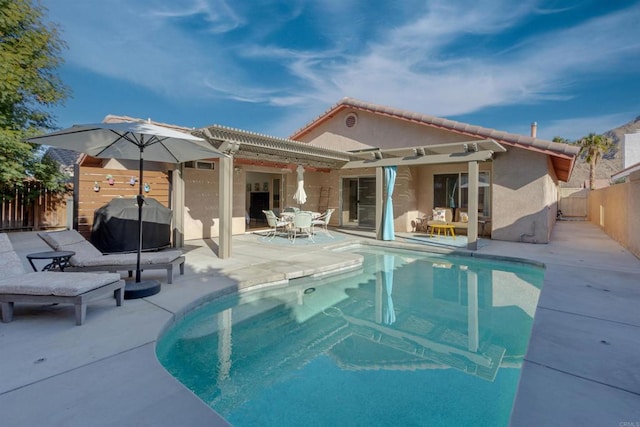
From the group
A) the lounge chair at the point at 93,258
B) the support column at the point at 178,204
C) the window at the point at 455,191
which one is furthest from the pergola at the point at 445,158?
the lounge chair at the point at 93,258

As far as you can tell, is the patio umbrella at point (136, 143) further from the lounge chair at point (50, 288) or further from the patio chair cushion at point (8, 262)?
the patio chair cushion at point (8, 262)

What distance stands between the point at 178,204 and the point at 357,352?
736cm

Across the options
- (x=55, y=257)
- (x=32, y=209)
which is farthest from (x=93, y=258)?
(x=32, y=209)

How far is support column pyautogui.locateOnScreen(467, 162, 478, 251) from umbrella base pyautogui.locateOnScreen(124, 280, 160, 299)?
26.9 ft

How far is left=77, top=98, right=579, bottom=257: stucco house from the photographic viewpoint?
30.2 feet

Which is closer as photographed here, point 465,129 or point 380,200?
point 465,129

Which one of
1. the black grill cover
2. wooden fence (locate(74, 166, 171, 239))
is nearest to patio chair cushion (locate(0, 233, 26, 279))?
the black grill cover

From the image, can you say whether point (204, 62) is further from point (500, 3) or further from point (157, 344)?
point (157, 344)

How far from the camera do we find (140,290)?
14.8ft

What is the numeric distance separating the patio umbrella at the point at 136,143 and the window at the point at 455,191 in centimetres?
1029

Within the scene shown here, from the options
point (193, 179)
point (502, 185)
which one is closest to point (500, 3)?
point (502, 185)

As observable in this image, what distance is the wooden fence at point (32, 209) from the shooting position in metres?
10.8

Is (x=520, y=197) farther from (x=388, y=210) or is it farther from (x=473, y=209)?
(x=388, y=210)

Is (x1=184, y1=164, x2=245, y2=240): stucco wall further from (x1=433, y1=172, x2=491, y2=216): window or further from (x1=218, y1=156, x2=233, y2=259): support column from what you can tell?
(x1=433, y1=172, x2=491, y2=216): window
